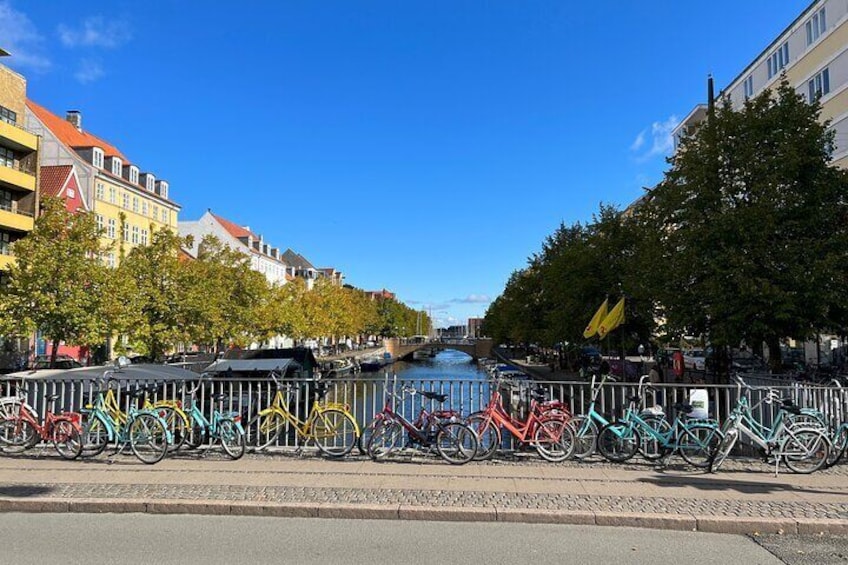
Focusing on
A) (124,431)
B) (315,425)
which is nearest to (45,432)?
(124,431)

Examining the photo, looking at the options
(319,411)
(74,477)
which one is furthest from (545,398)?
(74,477)

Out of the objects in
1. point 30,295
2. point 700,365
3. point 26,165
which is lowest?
point 700,365

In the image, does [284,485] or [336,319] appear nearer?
[284,485]

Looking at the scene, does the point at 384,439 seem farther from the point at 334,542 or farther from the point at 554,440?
the point at 334,542

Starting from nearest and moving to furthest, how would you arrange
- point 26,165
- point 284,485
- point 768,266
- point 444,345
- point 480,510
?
point 480,510, point 284,485, point 768,266, point 26,165, point 444,345

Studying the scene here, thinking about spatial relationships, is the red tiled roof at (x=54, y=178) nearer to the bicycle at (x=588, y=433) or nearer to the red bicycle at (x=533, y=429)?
the red bicycle at (x=533, y=429)

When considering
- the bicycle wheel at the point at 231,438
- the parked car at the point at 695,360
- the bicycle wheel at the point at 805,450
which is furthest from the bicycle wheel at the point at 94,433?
the parked car at the point at 695,360

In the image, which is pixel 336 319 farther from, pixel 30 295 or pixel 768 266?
pixel 768 266

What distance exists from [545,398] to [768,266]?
10.8 meters

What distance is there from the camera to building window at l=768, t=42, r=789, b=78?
4484 centimetres

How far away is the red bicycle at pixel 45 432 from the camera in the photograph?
983cm

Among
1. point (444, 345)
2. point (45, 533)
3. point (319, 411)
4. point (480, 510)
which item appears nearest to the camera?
point (45, 533)

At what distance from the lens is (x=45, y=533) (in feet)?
21.3

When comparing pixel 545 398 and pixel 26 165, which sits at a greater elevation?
pixel 26 165
